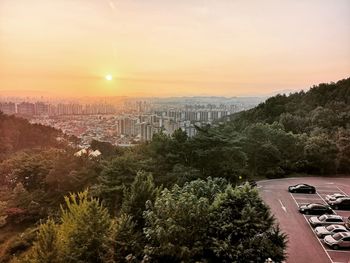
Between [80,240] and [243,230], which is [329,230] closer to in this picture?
[243,230]

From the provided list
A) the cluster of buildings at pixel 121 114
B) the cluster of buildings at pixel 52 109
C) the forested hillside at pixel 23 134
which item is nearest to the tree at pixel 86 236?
the cluster of buildings at pixel 121 114

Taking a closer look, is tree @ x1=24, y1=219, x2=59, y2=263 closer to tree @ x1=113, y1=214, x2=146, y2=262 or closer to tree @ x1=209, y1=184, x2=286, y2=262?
tree @ x1=113, y1=214, x2=146, y2=262

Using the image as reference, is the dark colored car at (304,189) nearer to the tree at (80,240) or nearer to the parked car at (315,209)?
the parked car at (315,209)

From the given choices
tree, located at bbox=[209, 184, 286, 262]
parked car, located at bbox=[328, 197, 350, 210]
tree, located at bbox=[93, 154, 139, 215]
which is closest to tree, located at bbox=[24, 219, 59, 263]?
tree, located at bbox=[209, 184, 286, 262]

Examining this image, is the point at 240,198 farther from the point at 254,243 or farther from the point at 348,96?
the point at 348,96

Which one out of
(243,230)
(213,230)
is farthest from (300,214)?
(213,230)

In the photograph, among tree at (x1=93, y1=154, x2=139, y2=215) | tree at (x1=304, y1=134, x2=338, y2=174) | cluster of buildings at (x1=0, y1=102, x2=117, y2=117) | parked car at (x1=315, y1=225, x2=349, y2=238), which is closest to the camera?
parked car at (x1=315, y1=225, x2=349, y2=238)

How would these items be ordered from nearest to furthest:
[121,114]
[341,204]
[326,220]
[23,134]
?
1. [326,220]
2. [341,204]
3. [121,114]
4. [23,134]
